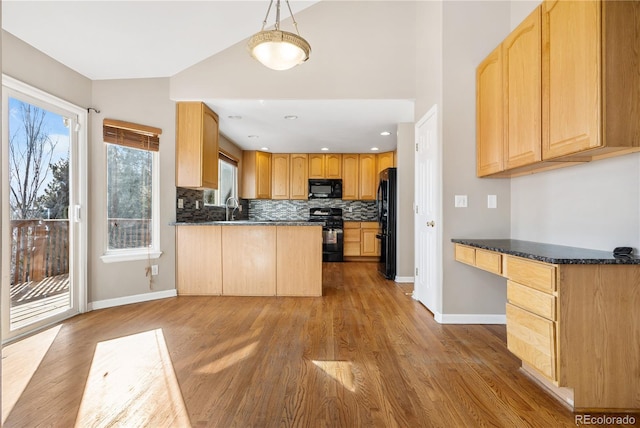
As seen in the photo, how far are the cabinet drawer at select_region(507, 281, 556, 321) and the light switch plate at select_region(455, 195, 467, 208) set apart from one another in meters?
1.06

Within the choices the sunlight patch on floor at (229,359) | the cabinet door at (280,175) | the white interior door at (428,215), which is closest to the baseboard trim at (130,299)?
the sunlight patch on floor at (229,359)

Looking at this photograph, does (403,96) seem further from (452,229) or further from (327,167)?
(327,167)

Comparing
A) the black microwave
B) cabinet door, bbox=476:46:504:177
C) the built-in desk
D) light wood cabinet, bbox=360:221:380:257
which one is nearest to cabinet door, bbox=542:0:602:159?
cabinet door, bbox=476:46:504:177

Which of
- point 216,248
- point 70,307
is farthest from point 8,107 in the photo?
point 216,248

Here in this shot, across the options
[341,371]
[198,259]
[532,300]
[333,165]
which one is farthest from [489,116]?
[333,165]

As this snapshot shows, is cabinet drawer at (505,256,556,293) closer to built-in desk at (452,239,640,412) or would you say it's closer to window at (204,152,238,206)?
built-in desk at (452,239,640,412)

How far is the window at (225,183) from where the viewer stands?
5279 millimetres

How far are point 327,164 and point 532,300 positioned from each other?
17.5 ft

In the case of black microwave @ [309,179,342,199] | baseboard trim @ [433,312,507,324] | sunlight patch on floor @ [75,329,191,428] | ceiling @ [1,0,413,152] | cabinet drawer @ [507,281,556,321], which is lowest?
sunlight patch on floor @ [75,329,191,428]

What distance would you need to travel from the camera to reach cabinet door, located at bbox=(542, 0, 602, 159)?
5.98 ft

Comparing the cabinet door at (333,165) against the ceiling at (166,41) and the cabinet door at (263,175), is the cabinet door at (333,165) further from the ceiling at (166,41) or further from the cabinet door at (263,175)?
the ceiling at (166,41)

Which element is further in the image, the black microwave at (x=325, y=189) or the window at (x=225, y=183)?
the black microwave at (x=325, y=189)

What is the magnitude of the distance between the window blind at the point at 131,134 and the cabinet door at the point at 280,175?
10.7 ft

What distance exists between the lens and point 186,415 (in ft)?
5.77
